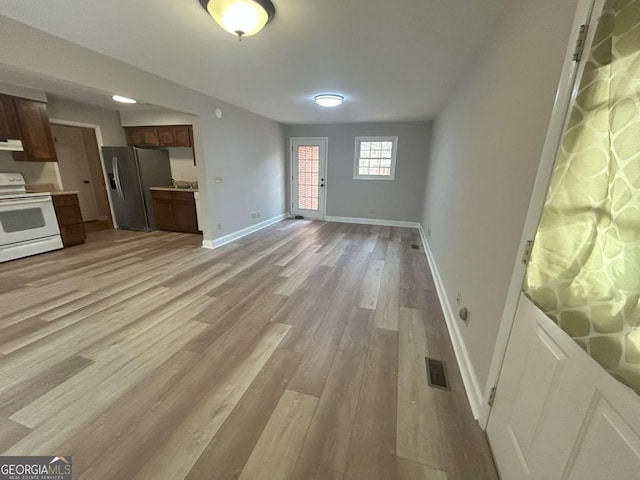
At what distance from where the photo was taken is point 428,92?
3.48 meters

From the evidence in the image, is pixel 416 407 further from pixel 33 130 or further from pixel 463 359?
pixel 33 130

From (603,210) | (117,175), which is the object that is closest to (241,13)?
(603,210)

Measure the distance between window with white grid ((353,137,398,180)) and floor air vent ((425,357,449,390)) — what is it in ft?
16.4

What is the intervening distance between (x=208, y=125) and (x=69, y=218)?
286 cm

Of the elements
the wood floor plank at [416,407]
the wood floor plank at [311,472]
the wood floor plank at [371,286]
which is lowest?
the wood floor plank at [311,472]

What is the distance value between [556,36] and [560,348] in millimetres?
1222

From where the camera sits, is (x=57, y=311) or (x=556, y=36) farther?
(x=57, y=311)

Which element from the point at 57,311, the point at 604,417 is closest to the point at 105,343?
the point at 57,311

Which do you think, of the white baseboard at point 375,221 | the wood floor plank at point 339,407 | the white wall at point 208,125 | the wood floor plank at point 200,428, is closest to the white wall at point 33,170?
the white wall at point 208,125

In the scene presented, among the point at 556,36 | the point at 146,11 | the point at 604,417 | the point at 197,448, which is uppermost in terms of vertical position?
the point at 146,11

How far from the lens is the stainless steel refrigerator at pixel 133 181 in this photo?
16.8 ft

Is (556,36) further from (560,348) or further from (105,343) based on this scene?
(105,343)

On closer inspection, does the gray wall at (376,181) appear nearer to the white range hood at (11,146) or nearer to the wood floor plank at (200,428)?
the white range hood at (11,146)

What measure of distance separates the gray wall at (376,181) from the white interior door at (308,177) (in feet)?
0.54
